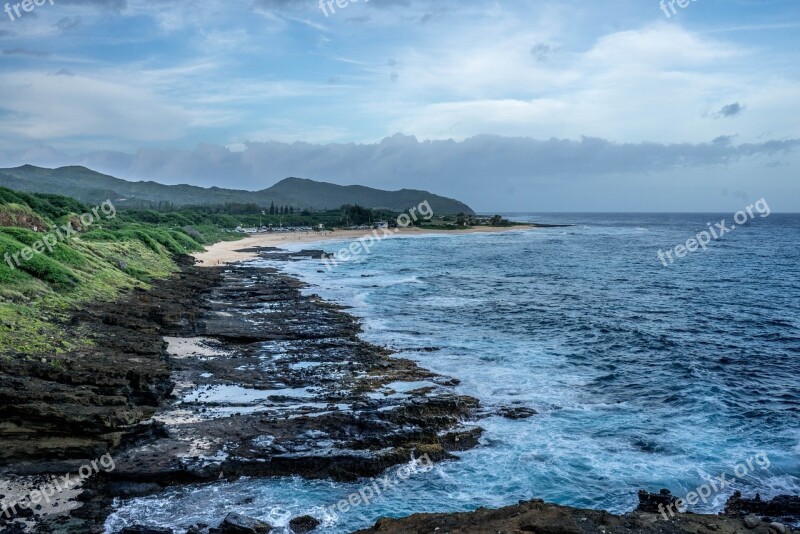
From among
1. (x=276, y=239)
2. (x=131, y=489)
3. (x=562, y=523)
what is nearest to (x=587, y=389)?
(x=562, y=523)

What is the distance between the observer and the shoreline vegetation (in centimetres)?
1155

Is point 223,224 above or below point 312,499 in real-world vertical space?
above

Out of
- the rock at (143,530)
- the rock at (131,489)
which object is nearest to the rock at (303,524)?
the rock at (143,530)

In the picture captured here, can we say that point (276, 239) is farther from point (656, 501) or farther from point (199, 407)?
point (656, 501)

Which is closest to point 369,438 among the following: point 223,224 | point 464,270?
point 464,270

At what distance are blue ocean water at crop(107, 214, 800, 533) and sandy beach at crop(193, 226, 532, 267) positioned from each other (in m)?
23.1

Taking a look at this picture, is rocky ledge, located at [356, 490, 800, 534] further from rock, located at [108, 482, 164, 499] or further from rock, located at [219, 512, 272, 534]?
rock, located at [108, 482, 164, 499]

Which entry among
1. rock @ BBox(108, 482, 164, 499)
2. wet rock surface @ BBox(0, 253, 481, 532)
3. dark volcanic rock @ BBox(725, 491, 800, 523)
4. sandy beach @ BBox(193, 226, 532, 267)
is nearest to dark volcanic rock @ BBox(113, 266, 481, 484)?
wet rock surface @ BBox(0, 253, 481, 532)

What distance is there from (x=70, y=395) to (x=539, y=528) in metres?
12.5

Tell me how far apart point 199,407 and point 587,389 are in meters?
14.4

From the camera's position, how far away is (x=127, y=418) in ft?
47.8

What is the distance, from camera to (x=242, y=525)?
11219mm

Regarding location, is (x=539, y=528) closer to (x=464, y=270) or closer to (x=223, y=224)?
(x=464, y=270)

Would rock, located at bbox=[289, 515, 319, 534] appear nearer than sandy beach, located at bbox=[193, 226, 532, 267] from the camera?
Yes
